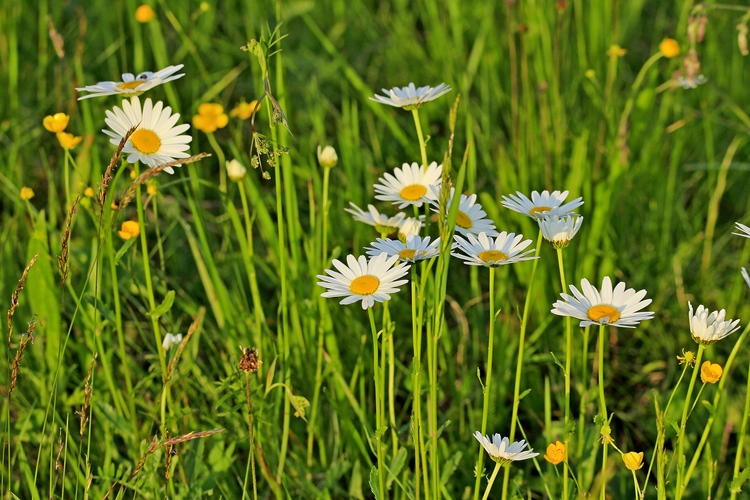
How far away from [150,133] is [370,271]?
44 cm

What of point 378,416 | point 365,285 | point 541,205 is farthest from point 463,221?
point 378,416

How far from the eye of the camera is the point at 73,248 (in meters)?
1.82

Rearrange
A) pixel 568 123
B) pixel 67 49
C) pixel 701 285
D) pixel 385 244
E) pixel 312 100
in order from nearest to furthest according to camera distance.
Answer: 1. pixel 385 244
2. pixel 701 285
3. pixel 568 123
4. pixel 312 100
5. pixel 67 49

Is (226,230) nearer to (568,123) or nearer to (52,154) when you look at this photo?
(52,154)

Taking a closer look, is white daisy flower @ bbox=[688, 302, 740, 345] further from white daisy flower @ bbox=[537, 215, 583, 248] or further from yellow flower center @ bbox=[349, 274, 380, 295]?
yellow flower center @ bbox=[349, 274, 380, 295]

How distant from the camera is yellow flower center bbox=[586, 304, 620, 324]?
1094 millimetres

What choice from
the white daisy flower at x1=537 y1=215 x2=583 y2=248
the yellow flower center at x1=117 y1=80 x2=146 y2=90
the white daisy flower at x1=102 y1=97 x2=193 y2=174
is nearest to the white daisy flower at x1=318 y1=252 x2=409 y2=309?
the white daisy flower at x1=537 y1=215 x2=583 y2=248

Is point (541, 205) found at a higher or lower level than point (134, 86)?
lower

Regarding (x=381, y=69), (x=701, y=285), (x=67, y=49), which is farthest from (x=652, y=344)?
(x=67, y=49)

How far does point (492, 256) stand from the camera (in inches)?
44.9

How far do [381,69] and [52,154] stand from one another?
1134 millimetres

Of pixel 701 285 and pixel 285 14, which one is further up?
pixel 285 14

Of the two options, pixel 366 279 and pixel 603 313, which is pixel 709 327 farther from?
pixel 366 279

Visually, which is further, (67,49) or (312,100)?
(67,49)
